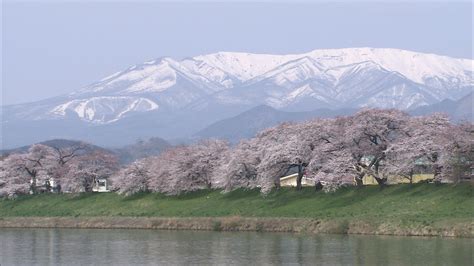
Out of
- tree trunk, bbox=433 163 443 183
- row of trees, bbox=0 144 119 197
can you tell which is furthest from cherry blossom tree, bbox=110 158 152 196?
tree trunk, bbox=433 163 443 183

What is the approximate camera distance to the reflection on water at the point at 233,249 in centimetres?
4466

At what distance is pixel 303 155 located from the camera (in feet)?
247

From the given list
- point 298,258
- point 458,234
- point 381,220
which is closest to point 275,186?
point 381,220

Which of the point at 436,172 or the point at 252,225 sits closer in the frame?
the point at 252,225

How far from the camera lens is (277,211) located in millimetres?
69062

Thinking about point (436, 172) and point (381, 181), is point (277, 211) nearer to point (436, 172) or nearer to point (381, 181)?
point (381, 181)

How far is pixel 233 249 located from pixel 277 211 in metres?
18.1

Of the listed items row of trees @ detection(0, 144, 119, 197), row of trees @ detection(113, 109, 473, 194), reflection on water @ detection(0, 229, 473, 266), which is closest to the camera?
reflection on water @ detection(0, 229, 473, 266)

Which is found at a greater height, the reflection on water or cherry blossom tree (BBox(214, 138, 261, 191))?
cherry blossom tree (BBox(214, 138, 261, 191))

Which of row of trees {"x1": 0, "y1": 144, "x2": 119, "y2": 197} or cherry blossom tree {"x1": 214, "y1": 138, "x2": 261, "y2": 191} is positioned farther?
row of trees {"x1": 0, "y1": 144, "x2": 119, "y2": 197}

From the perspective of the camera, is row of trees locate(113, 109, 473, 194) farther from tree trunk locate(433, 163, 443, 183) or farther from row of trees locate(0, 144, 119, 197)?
row of trees locate(0, 144, 119, 197)

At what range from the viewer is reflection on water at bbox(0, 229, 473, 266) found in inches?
1758

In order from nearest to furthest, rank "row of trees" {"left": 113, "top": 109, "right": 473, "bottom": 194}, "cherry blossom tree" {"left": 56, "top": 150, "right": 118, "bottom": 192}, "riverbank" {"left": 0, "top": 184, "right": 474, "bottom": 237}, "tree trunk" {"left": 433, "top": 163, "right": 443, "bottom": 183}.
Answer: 1. "riverbank" {"left": 0, "top": 184, "right": 474, "bottom": 237}
2. "tree trunk" {"left": 433, "top": 163, "right": 443, "bottom": 183}
3. "row of trees" {"left": 113, "top": 109, "right": 473, "bottom": 194}
4. "cherry blossom tree" {"left": 56, "top": 150, "right": 118, "bottom": 192}

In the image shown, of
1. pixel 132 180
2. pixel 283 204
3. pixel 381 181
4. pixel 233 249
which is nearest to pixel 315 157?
pixel 283 204
